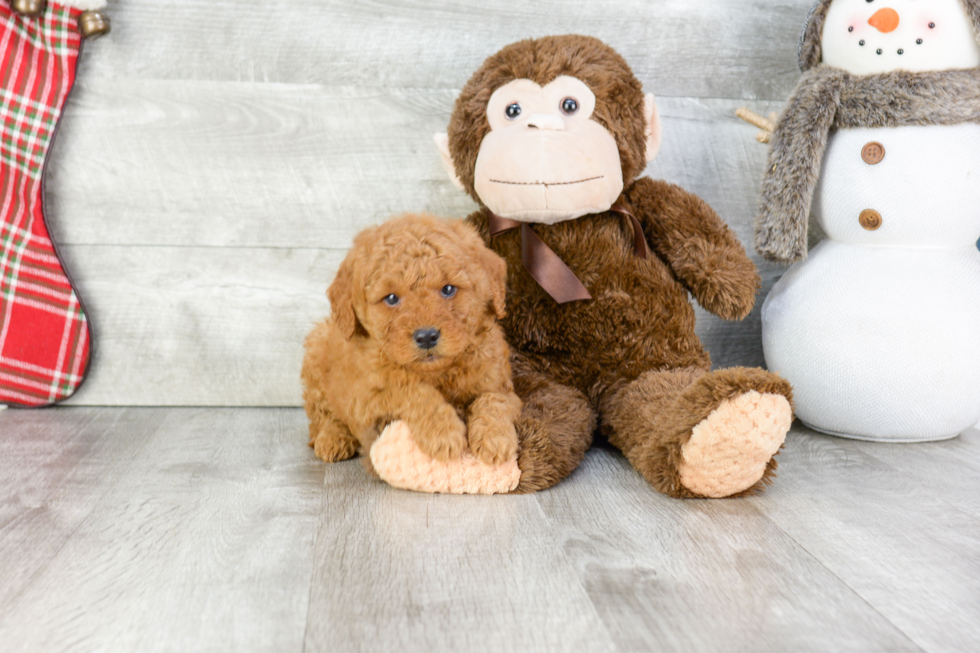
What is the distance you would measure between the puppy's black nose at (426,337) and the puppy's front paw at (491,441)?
0.13 meters

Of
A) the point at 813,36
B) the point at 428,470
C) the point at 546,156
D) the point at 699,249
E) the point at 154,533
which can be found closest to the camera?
the point at 154,533

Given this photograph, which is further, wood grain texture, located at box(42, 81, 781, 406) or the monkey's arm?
wood grain texture, located at box(42, 81, 781, 406)

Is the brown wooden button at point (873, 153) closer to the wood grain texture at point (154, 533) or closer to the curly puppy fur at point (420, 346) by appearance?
the curly puppy fur at point (420, 346)

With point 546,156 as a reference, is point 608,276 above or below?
below

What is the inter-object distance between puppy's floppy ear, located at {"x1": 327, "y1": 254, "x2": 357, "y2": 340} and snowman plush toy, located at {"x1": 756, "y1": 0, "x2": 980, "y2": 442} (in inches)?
27.5

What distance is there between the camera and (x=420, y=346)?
36.4 inches

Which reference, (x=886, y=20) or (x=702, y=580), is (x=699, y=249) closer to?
(x=886, y=20)

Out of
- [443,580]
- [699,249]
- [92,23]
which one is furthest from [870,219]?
[92,23]

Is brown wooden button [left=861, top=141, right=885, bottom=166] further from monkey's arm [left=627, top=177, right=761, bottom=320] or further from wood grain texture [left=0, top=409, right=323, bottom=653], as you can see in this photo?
wood grain texture [left=0, top=409, right=323, bottom=653]

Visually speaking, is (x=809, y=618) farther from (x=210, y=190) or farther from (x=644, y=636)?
(x=210, y=190)

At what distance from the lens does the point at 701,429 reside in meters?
0.92

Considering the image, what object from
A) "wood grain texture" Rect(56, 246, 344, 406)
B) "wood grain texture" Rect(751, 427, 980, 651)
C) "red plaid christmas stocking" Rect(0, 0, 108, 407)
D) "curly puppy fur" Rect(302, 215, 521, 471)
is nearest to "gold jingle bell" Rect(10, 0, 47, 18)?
"red plaid christmas stocking" Rect(0, 0, 108, 407)

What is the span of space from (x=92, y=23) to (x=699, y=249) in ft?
3.56

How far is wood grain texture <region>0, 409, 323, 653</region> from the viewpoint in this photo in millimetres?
678
